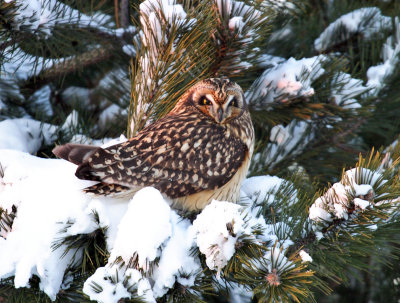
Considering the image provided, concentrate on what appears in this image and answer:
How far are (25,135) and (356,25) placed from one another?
6.24 feet

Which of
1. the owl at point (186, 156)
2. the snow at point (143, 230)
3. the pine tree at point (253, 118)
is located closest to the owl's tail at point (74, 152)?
the owl at point (186, 156)

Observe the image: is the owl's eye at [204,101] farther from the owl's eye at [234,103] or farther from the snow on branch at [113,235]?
the snow on branch at [113,235]

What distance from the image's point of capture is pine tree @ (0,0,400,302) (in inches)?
48.0

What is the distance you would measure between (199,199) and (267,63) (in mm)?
904

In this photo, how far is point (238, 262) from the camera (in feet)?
3.94

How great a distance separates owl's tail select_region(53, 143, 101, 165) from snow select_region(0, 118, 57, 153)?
45 centimetres

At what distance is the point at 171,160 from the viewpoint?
5.53ft

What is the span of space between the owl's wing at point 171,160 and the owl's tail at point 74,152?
30 millimetres

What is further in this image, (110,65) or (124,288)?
(110,65)

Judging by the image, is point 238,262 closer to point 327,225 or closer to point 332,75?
point 327,225

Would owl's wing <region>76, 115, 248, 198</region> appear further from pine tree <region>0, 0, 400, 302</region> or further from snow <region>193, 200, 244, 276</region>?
snow <region>193, 200, 244, 276</region>

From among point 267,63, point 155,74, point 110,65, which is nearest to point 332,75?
point 267,63

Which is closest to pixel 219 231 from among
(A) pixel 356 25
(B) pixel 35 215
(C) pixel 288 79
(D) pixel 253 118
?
(B) pixel 35 215

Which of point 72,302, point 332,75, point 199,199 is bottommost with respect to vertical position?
point 72,302
